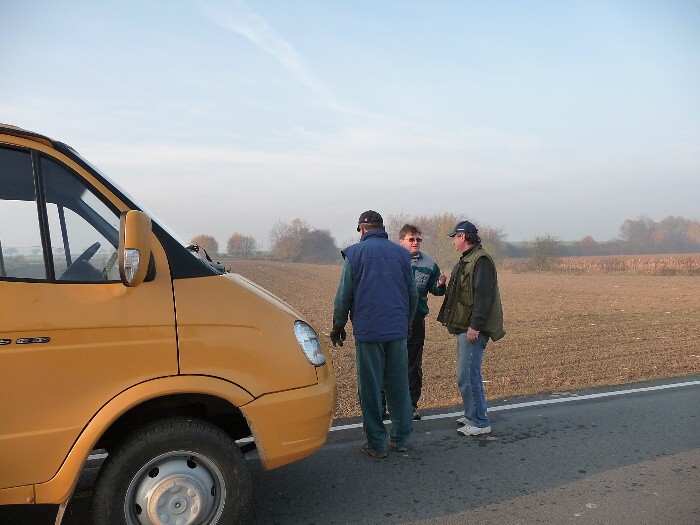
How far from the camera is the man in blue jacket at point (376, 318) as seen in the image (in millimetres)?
4773

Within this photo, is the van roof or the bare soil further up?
Result: the van roof

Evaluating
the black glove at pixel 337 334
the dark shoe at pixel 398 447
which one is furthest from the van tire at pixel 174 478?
the dark shoe at pixel 398 447

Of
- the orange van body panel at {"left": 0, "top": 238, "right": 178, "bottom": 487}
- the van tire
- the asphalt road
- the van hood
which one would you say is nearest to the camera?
the orange van body panel at {"left": 0, "top": 238, "right": 178, "bottom": 487}

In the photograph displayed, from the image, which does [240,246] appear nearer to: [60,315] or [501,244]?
[501,244]

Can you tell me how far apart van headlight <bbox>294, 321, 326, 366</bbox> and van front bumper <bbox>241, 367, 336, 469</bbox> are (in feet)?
0.32

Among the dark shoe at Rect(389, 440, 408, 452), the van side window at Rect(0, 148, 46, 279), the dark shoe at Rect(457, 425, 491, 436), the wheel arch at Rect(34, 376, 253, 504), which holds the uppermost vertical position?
the van side window at Rect(0, 148, 46, 279)

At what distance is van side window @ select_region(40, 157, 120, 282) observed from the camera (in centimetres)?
303

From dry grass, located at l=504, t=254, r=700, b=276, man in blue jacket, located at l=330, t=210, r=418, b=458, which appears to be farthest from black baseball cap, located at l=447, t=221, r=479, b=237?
dry grass, located at l=504, t=254, r=700, b=276

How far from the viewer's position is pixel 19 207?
10.1 feet

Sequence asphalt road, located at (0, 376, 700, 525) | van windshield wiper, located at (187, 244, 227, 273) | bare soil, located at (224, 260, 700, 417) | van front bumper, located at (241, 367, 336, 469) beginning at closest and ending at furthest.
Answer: van front bumper, located at (241, 367, 336, 469), van windshield wiper, located at (187, 244, 227, 273), asphalt road, located at (0, 376, 700, 525), bare soil, located at (224, 260, 700, 417)

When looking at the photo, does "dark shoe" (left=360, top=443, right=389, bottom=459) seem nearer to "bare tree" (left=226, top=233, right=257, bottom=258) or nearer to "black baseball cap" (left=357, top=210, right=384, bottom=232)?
"black baseball cap" (left=357, top=210, right=384, bottom=232)

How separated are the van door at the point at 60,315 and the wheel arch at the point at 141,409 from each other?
0.14 ft

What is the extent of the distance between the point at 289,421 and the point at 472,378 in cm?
255

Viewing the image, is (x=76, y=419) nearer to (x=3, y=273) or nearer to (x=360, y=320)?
(x=3, y=273)
